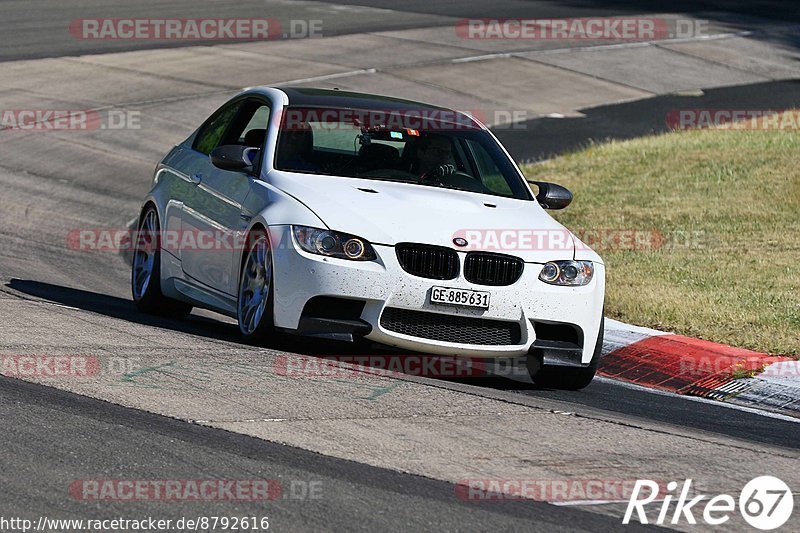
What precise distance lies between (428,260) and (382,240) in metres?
0.28

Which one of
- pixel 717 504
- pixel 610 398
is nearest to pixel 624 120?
pixel 610 398

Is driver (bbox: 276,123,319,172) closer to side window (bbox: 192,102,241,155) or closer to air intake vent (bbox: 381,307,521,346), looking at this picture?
side window (bbox: 192,102,241,155)

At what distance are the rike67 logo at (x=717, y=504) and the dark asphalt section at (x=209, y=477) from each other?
29 centimetres

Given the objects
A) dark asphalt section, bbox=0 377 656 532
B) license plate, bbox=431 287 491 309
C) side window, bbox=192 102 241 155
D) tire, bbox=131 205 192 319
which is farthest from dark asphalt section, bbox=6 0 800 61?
dark asphalt section, bbox=0 377 656 532

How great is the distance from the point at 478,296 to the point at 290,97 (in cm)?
232

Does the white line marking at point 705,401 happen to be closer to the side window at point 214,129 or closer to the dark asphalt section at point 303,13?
the side window at point 214,129

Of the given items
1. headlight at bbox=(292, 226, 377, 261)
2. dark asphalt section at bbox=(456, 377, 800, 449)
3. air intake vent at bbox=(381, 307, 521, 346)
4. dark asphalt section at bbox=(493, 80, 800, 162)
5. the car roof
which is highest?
the car roof

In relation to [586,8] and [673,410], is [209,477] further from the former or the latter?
[586,8]

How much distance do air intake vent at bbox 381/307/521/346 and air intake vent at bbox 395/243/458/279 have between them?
0.22 m

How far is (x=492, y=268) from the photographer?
8.27 meters

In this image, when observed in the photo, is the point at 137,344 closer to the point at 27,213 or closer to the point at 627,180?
the point at 27,213

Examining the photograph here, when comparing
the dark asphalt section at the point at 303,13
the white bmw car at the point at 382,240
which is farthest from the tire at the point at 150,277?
the dark asphalt section at the point at 303,13

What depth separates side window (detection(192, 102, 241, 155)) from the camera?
10.2m

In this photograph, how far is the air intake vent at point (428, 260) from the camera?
816 cm
